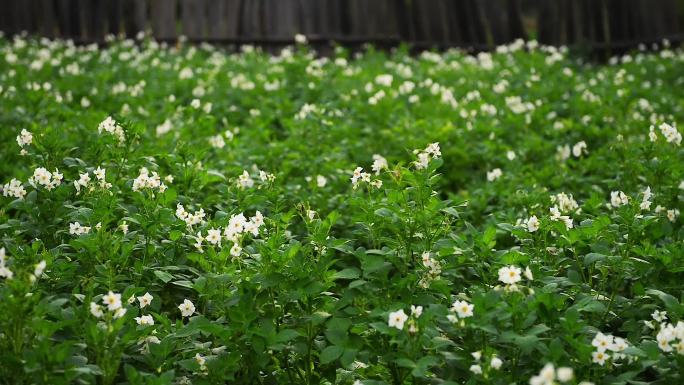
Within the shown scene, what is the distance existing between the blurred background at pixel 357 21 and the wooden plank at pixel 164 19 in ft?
0.05

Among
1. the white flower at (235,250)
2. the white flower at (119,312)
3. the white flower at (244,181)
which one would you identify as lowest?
the white flower at (119,312)

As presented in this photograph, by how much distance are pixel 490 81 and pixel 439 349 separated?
5649mm

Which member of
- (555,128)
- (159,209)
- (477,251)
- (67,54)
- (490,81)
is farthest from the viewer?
(67,54)

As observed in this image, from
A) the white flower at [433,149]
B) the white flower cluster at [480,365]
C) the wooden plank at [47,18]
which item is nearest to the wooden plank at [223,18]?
the wooden plank at [47,18]

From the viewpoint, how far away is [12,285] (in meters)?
2.24

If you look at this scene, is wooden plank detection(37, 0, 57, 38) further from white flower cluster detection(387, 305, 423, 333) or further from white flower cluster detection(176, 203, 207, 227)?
white flower cluster detection(387, 305, 423, 333)

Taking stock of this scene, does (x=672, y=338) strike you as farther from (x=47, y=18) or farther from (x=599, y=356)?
(x=47, y=18)

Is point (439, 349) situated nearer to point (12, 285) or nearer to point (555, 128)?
point (12, 285)

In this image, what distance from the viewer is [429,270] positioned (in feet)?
9.10

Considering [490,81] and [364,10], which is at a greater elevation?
[364,10]

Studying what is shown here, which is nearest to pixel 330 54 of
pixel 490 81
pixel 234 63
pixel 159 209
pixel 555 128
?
pixel 234 63

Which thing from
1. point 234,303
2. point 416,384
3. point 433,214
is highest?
point 433,214

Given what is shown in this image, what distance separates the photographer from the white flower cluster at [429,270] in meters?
2.74

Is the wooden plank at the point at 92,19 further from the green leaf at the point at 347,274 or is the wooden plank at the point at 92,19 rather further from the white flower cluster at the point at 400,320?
the white flower cluster at the point at 400,320
